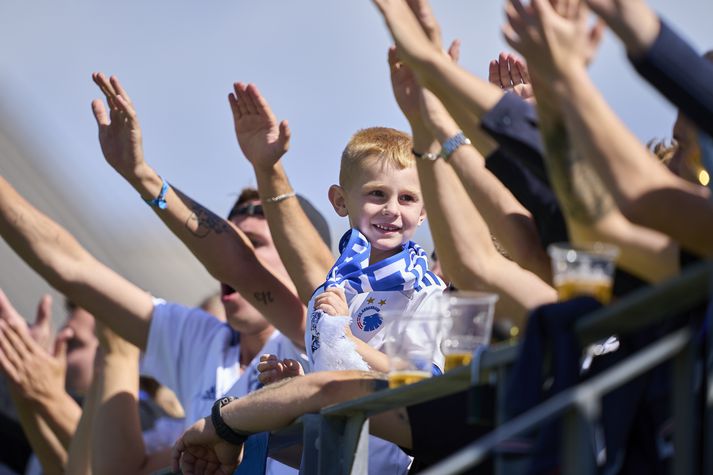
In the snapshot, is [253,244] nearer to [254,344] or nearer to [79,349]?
[254,344]

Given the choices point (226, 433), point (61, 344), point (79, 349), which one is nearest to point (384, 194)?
point (226, 433)

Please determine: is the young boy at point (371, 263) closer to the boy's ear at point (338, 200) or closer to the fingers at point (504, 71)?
the boy's ear at point (338, 200)

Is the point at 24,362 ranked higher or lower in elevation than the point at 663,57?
lower

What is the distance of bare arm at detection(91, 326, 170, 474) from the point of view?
584cm

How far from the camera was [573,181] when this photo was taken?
2820mm

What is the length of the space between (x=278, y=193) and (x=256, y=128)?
0.31 meters

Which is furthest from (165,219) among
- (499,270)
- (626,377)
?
(626,377)

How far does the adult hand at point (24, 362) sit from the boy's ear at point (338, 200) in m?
1.75

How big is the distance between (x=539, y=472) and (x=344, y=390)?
3.88ft

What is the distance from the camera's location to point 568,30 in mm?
2836

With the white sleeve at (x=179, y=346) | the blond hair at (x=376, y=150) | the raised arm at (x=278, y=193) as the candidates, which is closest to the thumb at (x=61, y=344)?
the white sleeve at (x=179, y=346)

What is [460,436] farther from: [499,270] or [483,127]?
[483,127]

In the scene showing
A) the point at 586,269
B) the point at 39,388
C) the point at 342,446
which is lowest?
the point at 39,388

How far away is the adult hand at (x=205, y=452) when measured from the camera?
399 cm
